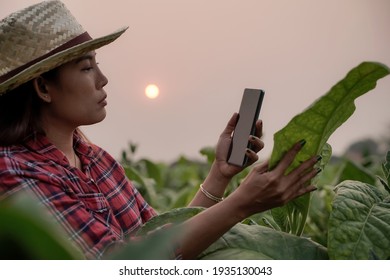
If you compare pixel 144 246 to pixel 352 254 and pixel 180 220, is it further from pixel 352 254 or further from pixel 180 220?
pixel 180 220

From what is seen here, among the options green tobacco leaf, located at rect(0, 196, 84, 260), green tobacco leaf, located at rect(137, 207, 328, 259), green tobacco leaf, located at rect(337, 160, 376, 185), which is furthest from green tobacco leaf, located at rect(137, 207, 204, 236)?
green tobacco leaf, located at rect(337, 160, 376, 185)

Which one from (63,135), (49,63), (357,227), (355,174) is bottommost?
(355,174)

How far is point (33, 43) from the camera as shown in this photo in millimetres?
1654

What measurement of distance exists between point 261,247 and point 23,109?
88 centimetres

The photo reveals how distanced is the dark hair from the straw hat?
0.07 metres

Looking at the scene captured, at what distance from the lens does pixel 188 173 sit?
17.7 feet

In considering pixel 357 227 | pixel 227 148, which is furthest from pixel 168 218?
pixel 227 148

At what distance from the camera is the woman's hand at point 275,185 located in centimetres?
119

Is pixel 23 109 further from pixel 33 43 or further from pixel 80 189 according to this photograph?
pixel 80 189

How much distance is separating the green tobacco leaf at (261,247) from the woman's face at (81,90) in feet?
2.00

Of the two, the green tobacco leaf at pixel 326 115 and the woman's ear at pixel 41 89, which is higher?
the green tobacco leaf at pixel 326 115

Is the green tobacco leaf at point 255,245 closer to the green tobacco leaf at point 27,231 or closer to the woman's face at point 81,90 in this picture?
the woman's face at point 81,90

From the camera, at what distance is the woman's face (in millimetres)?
1683

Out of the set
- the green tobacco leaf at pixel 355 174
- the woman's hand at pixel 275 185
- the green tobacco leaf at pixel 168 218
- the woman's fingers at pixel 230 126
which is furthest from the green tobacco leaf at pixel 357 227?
the green tobacco leaf at pixel 355 174
